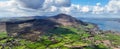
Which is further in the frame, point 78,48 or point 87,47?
point 87,47

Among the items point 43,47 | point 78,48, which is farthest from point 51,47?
point 78,48

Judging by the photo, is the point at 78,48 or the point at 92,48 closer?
the point at 78,48

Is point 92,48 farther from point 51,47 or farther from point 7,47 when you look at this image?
point 7,47

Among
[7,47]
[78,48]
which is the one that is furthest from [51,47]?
[7,47]

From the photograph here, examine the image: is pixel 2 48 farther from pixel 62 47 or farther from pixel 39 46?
pixel 62 47

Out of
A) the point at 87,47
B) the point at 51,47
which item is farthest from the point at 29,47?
the point at 87,47

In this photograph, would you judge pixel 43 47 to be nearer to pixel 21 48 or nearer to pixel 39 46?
pixel 39 46
